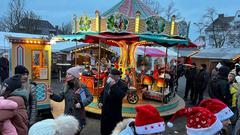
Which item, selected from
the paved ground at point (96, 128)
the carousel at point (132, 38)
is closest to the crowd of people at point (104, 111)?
the paved ground at point (96, 128)

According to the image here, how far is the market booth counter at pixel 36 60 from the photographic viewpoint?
8.89 m

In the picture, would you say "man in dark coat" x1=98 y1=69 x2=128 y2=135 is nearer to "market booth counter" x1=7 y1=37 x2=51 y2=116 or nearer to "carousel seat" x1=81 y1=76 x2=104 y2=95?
"market booth counter" x1=7 y1=37 x2=51 y2=116

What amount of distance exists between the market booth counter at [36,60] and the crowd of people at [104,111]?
13.3 feet

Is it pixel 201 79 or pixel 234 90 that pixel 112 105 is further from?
pixel 201 79

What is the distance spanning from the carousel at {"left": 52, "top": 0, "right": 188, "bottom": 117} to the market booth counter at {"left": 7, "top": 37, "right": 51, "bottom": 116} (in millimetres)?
654

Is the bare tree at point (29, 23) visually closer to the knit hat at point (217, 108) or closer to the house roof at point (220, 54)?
the house roof at point (220, 54)

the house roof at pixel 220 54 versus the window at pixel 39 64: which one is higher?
the house roof at pixel 220 54

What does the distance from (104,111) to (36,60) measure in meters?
4.61

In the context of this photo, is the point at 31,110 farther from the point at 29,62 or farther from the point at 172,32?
the point at 172,32

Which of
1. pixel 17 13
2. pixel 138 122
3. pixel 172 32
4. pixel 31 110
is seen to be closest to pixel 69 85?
pixel 31 110

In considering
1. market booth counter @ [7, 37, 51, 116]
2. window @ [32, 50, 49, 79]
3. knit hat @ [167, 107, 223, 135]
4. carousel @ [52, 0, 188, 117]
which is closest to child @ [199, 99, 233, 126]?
knit hat @ [167, 107, 223, 135]

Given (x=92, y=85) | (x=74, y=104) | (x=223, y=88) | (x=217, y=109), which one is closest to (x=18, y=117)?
(x=74, y=104)

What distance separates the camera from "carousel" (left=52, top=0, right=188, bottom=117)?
9555mm

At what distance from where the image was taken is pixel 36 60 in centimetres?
934
